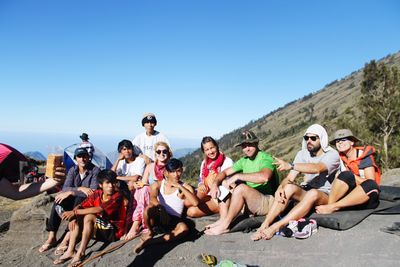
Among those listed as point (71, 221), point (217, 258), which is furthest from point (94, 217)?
point (217, 258)

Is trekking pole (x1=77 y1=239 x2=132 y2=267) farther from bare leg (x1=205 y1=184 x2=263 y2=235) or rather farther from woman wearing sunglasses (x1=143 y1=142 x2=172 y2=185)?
bare leg (x1=205 y1=184 x2=263 y2=235)

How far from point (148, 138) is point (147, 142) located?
92 mm

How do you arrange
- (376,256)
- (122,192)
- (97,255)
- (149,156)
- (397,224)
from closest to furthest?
(376,256)
(397,224)
(97,255)
(122,192)
(149,156)

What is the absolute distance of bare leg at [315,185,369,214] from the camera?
5227 millimetres

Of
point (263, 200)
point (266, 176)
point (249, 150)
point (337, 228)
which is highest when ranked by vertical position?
point (249, 150)

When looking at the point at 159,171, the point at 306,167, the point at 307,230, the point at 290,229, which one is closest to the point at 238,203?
the point at 290,229

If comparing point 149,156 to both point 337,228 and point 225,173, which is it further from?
point 337,228

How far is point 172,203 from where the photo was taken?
18.7ft

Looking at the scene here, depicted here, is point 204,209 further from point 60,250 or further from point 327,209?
point 60,250

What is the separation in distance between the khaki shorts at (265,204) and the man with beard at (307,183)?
12.5 inches

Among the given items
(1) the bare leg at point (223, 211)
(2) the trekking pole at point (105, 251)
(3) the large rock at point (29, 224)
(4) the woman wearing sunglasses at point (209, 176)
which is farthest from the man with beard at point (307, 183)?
(3) the large rock at point (29, 224)

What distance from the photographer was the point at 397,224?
16.6 feet

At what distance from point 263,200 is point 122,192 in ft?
7.79

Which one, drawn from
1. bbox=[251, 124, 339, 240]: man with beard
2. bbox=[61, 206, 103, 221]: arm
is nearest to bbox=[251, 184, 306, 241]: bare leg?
bbox=[251, 124, 339, 240]: man with beard
